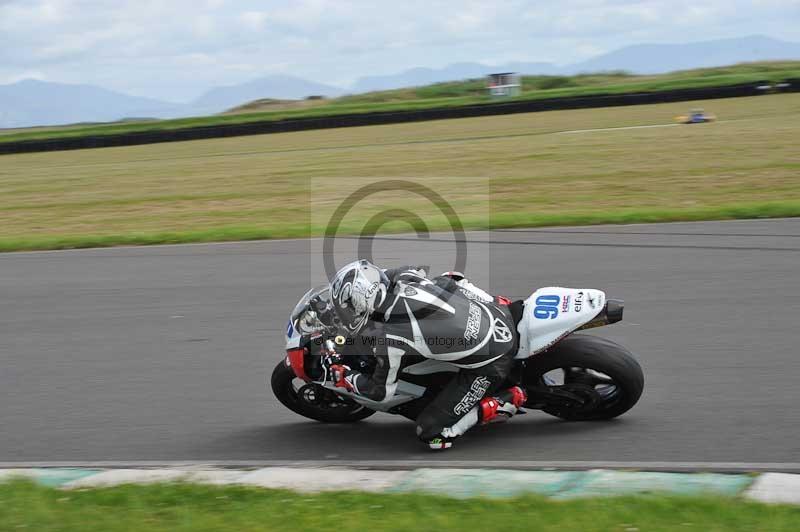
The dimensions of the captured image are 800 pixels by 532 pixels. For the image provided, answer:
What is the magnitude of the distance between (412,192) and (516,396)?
1367 centimetres

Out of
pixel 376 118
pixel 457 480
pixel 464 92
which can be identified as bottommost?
pixel 457 480

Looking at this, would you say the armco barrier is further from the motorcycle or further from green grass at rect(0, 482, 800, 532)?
green grass at rect(0, 482, 800, 532)

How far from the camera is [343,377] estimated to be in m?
5.46

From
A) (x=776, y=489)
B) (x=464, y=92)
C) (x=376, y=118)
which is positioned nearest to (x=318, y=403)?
(x=776, y=489)

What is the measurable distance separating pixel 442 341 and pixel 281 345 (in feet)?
9.57

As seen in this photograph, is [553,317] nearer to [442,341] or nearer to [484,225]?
[442,341]

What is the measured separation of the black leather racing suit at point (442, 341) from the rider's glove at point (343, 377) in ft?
0.04

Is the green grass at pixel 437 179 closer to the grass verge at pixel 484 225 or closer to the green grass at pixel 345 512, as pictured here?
the grass verge at pixel 484 225

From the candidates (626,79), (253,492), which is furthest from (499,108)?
(253,492)

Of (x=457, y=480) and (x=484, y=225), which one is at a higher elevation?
(x=484, y=225)

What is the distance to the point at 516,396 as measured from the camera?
18.2 ft

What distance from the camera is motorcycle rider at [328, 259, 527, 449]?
5.29 metres

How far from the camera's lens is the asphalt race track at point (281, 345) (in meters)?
5.63

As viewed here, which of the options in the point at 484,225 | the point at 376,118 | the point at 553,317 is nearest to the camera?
the point at 553,317
